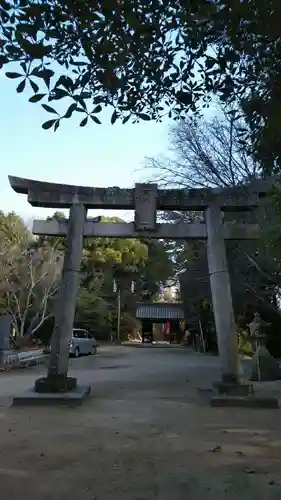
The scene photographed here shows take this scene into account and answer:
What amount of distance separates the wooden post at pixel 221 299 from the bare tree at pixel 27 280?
13.7 m

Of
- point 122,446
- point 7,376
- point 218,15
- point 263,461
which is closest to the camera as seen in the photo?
point 218,15

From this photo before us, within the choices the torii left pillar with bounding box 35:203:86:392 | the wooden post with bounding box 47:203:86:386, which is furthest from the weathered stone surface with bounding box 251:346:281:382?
the wooden post with bounding box 47:203:86:386

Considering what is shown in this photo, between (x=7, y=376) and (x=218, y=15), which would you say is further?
(x=7, y=376)

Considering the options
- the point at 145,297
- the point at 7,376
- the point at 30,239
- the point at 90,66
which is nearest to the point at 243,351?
the point at 30,239

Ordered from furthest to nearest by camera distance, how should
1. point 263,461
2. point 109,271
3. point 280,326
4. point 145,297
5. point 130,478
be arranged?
point 145,297, point 109,271, point 280,326, point 263,461, point 130,478

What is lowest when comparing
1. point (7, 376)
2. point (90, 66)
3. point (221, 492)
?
point (221, 492)

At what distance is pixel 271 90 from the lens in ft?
17.5

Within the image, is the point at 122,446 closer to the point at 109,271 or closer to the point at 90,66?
the point at 90,66

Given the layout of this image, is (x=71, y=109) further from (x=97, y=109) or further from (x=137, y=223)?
(x=137, y=223)

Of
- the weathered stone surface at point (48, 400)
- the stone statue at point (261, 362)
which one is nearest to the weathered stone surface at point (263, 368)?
the stone statue at point (261, 362)

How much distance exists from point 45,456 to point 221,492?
2.29 m

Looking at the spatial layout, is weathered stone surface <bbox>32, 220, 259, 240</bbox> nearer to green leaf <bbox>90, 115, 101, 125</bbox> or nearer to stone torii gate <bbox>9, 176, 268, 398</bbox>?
stone torii gate <bbox>9, 176, 268, 398</bbox>

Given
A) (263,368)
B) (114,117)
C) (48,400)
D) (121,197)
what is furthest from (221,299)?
(114,117)

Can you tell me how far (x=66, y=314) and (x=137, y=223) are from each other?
2507 mm
